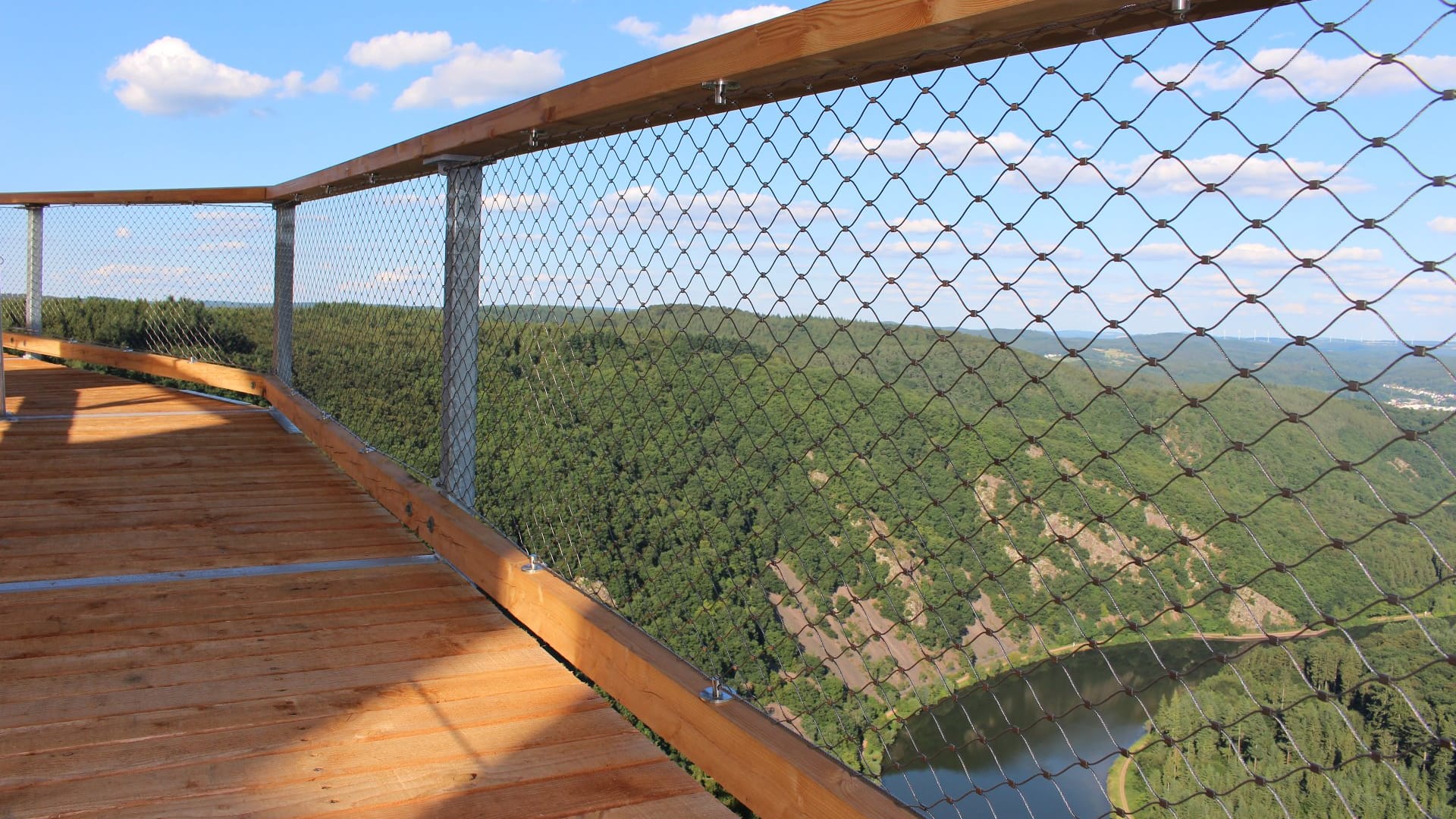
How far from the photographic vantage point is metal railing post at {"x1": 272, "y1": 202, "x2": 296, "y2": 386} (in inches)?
187

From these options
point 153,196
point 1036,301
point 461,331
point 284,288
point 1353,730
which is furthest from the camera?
point 153,196

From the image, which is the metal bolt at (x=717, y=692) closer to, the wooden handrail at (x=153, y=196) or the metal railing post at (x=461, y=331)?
the metal railing post at (x=461, y=331)

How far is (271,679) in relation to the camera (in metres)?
1.91

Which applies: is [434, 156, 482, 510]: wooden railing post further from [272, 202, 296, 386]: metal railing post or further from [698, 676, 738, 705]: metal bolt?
[272, 202, 296, 386]: metal railing post

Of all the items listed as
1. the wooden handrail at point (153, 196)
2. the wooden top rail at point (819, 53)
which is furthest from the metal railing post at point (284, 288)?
the wooden top rail at point (819, 53)

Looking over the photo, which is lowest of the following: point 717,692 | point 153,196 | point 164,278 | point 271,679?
point 271,679

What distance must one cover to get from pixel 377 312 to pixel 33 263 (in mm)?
4624

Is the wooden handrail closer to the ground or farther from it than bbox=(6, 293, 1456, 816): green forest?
farther from it

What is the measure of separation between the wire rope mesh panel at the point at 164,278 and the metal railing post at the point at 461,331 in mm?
2812

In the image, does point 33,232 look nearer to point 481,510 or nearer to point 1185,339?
point 481,510

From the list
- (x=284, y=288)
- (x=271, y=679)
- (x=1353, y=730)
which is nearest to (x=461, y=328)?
(x=271, y=679)

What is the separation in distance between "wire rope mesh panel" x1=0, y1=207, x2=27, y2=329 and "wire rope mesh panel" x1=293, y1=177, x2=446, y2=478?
361 cm

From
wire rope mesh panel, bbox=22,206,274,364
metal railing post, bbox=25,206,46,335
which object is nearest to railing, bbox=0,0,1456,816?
wire rope mesh panel, bbox=22,206,274,364

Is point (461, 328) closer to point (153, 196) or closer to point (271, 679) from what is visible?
point (271, 679)
